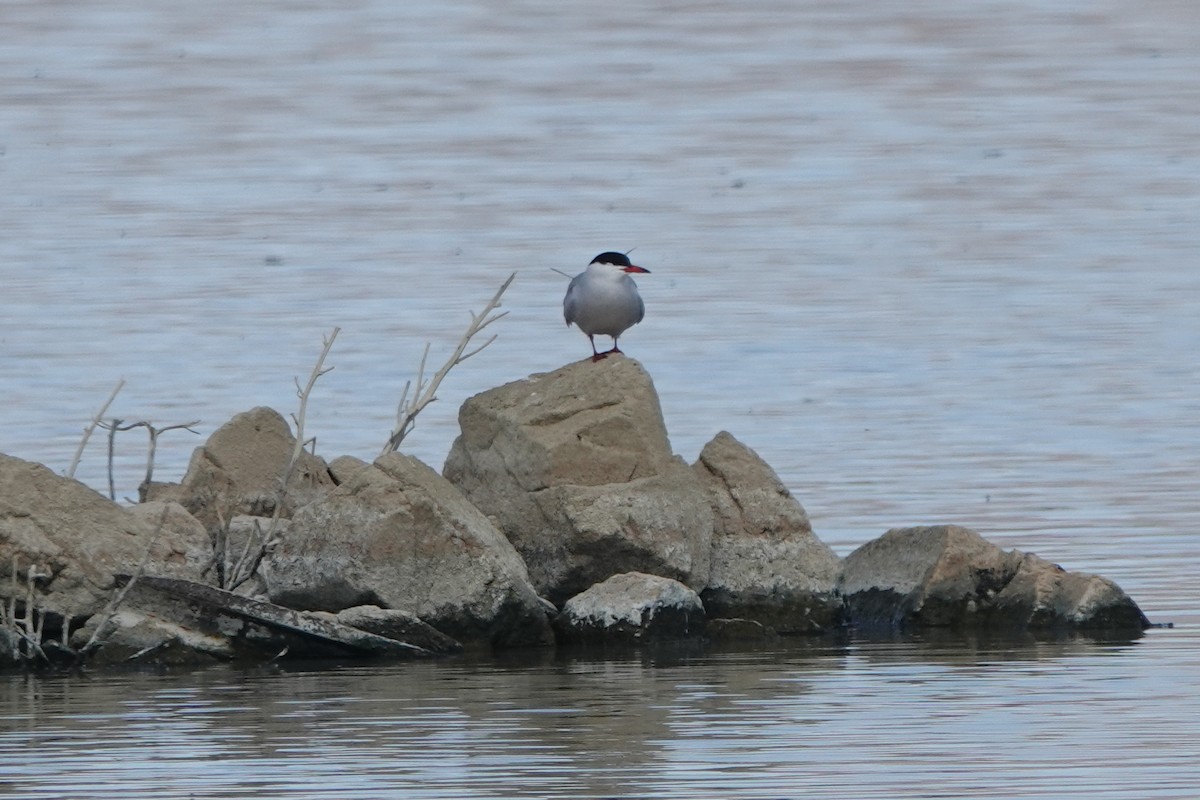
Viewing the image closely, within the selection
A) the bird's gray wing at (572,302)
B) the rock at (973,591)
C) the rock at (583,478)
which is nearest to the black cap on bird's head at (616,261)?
the bird's gray wing at (572,302)

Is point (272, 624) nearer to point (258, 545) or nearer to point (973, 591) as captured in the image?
point (258, 545)

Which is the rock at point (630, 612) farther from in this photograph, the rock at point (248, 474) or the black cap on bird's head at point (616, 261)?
the black cap on bird's head at point (616, 261)

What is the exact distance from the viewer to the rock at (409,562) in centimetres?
1916

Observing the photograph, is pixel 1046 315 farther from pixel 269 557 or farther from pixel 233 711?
pixel 233 711

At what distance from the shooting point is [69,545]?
19.0 meters

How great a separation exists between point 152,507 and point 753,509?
3828 millimetres

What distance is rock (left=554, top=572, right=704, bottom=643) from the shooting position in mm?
19547

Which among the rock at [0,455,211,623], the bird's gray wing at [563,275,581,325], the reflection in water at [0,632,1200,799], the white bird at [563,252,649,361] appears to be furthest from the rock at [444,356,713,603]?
the rock at [0,455,211,623]

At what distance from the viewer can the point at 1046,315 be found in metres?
46.1

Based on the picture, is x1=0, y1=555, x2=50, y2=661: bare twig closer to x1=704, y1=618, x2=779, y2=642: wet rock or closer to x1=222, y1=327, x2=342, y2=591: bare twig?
x1=222, y1=327, x2=342, y2=591: bare twig

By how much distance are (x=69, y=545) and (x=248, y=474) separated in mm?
2573

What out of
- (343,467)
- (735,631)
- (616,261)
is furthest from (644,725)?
(616,261)

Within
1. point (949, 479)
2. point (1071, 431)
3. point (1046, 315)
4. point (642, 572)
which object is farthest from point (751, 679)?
point (1046, 315)

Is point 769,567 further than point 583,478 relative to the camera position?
Yes
